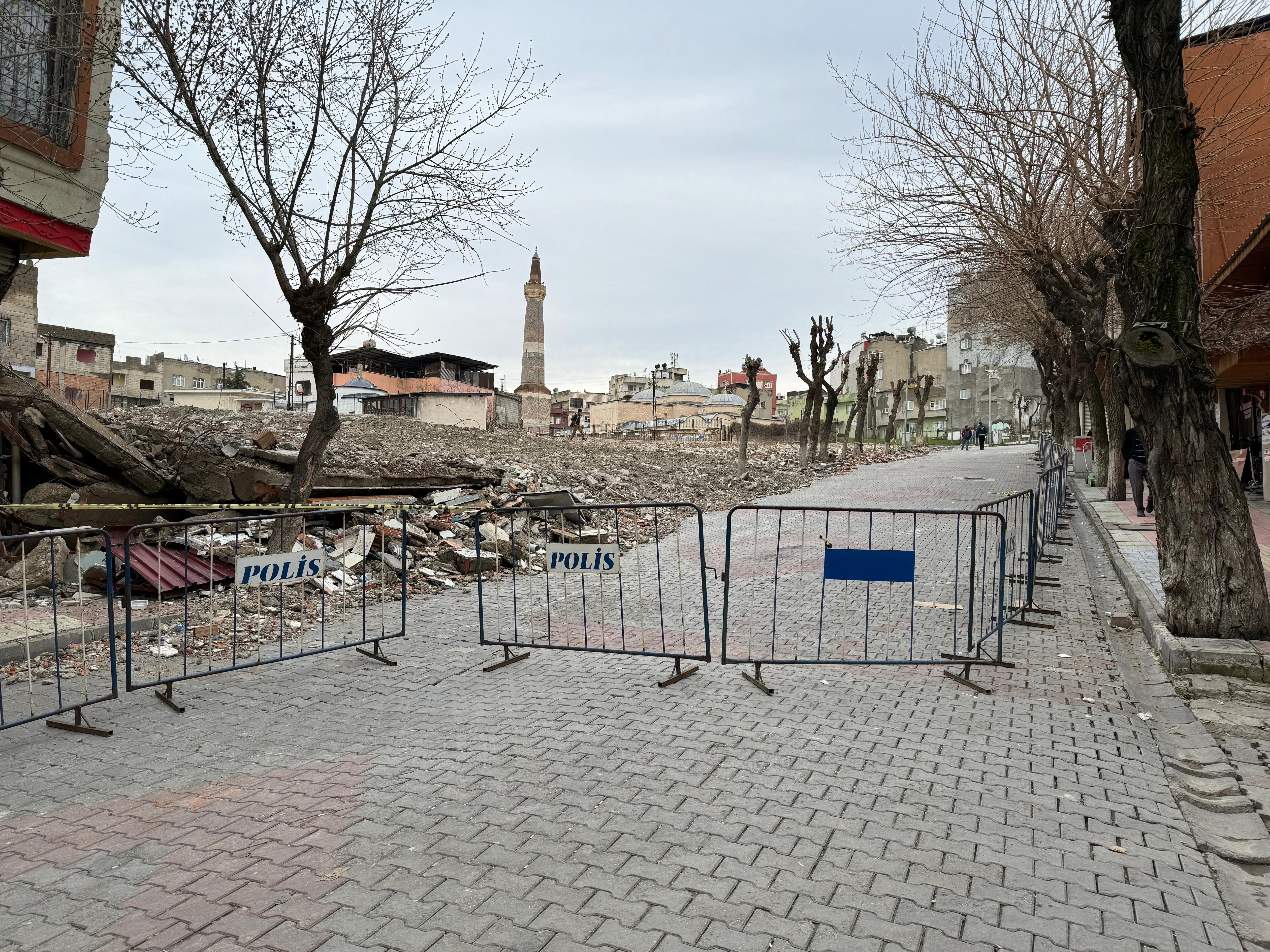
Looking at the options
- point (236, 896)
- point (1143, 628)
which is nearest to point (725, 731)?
point (236, 896)

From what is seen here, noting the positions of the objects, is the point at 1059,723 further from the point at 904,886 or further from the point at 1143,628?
the point at 1143,628

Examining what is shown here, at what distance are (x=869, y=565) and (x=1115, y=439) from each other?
14597 mm

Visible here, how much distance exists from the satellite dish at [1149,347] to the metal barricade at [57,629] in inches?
290

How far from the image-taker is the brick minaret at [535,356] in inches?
2736

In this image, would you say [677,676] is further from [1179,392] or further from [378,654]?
[1179,392]

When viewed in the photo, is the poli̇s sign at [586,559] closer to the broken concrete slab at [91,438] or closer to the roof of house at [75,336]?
the broken concrete slab at [91,438]

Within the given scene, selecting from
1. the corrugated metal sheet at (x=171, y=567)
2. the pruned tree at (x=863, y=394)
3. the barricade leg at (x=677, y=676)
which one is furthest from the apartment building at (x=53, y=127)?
the pruned tree at (x=863, y=394)

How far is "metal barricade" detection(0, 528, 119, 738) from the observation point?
4922 mm

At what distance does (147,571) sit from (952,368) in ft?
291

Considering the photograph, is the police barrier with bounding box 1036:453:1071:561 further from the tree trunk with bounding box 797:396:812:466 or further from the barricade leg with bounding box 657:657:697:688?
the tree trunk with bounding box 797:396:812:466

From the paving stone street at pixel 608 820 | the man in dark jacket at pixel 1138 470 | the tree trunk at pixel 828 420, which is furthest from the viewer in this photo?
the tree trunk at pixel 828 420

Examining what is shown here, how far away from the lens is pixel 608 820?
3541mm

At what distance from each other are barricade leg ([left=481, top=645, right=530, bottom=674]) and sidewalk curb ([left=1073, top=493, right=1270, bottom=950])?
4.37m

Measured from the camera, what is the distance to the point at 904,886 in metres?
3.01
